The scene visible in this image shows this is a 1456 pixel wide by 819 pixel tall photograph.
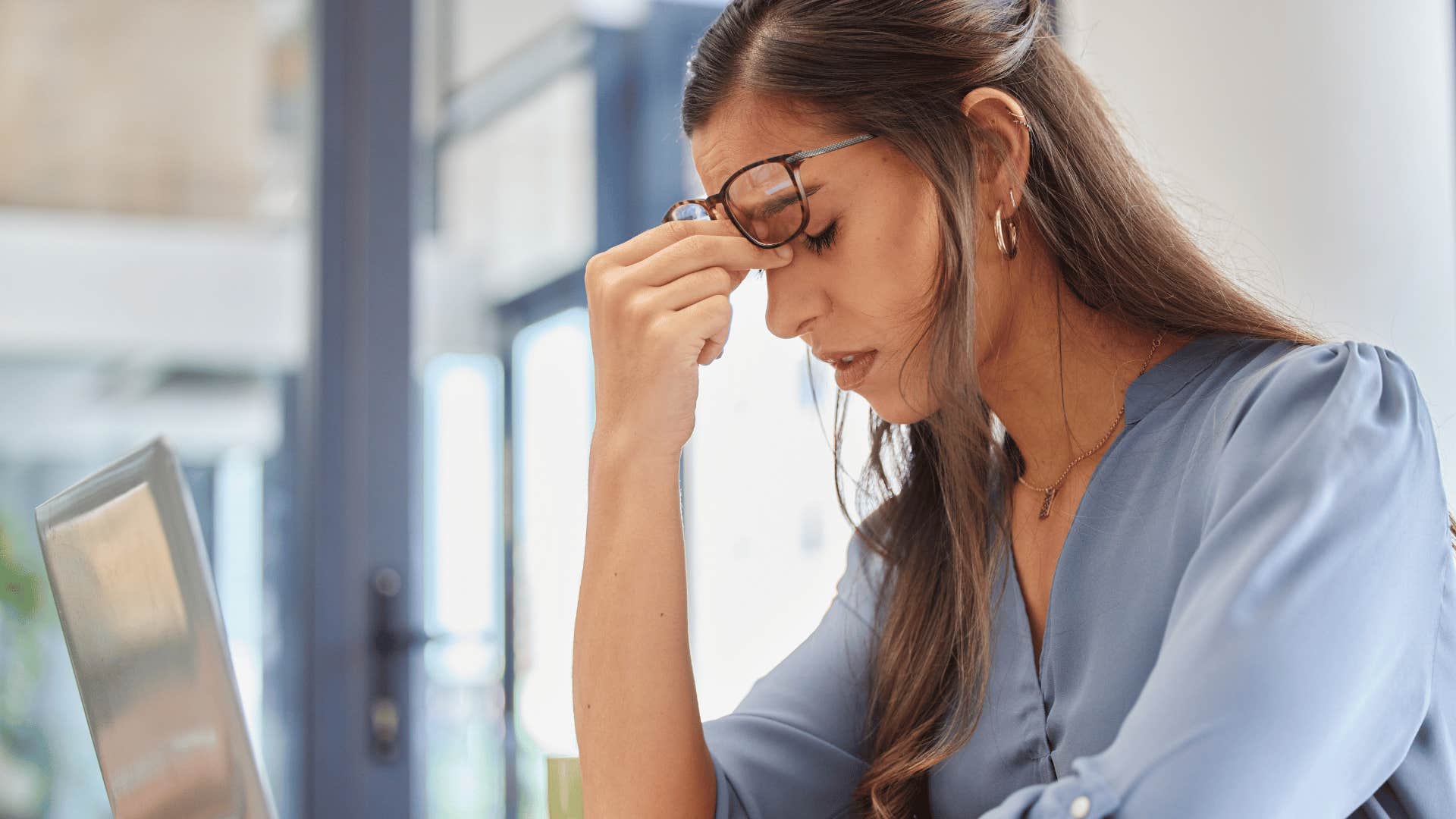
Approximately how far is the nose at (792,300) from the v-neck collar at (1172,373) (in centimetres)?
29

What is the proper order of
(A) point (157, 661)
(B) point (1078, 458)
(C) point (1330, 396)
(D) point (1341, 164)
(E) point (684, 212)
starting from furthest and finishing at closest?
(D) point (1341, 164)
(E) point (684, 212)
(B) point (1078, 458)
(C) point (1330, 396)
(A) point (157, 661)

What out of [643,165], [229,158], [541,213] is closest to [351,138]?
[229,158]

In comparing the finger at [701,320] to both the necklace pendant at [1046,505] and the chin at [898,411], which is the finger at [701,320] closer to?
the chin at [898,411]

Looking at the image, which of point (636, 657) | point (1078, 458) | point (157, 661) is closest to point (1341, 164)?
point (1078, 458)

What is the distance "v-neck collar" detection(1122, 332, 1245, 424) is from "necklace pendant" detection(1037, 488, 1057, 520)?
0.12 metres

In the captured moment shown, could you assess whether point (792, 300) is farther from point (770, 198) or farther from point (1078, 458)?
point (1078, 458)

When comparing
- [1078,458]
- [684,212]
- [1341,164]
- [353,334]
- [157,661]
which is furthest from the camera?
[353,334]

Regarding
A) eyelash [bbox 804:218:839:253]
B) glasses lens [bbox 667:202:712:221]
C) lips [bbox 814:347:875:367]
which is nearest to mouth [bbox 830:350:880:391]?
lips [bbox 814:347:875:367]

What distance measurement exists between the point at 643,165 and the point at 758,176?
1.77 m

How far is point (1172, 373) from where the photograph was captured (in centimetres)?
113

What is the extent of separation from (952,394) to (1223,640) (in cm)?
42

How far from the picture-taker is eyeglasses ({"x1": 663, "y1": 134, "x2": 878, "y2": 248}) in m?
1.14

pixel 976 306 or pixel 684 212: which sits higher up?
pixel 684 212

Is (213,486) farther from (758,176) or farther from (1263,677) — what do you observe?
(1263,677)
